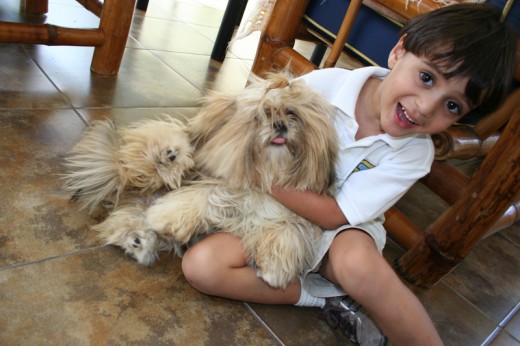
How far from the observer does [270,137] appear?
104 centimetres

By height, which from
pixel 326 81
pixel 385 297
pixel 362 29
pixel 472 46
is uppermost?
pixel 472 46

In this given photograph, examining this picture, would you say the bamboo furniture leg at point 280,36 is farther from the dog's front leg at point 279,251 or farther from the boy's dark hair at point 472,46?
the dog's front leg at point 279,251

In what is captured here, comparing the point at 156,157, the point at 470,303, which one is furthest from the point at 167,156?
the point at 470,303

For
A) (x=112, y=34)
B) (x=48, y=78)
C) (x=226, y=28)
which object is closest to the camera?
(x=48, y=78)

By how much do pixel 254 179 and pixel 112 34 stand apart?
3.84 feet

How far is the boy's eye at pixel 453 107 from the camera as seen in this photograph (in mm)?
1126

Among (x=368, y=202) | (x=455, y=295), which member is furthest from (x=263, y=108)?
(x=455, y=295)

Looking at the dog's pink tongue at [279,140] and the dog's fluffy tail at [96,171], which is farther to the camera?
the dog's fluffy tail at [96,171]

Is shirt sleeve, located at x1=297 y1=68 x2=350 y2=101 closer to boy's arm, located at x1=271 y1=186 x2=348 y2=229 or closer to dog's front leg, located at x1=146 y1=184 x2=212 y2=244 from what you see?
boy's arm, located at x1=271 y1=186 x2=348 y2=229

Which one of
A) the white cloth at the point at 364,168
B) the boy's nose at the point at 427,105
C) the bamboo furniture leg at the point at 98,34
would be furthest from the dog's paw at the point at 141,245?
Result: the bamboo furniture leg at the point at 98,34

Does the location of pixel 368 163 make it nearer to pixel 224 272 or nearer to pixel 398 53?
pixel 398 53

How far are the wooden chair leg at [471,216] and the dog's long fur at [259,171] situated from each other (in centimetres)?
48

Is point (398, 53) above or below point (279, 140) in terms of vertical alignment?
above

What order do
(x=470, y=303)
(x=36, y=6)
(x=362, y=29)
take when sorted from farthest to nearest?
1. (x=36, y=6)
2. (x=362, y=29)
3. (x=470, y=303)
